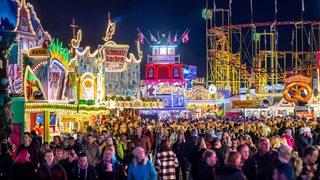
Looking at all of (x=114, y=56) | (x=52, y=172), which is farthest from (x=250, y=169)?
(x=114, y=56)

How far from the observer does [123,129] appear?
20906mm

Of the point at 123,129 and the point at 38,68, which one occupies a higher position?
the point at 38,68

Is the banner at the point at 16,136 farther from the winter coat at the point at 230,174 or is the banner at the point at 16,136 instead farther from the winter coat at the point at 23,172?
the winter coat at the point at 230,174

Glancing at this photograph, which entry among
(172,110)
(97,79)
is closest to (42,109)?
(97,79)

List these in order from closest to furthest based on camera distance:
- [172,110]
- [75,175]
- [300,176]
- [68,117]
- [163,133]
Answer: [300,176] < [75,175] < [163,133] < [68,117] < [172,110]

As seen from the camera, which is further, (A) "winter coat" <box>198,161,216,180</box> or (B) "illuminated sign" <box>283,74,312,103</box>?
(B) "illuminated sign" <box>283,74,312,103</box>

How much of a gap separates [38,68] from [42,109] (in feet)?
6.17

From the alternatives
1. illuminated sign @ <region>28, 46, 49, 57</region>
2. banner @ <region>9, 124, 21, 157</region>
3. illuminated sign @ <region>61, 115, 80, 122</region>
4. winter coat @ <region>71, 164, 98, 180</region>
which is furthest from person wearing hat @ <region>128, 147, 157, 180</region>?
illuminated sign @ <region>61, 115, 80, 122</region>

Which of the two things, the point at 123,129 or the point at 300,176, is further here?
the point at 123,129

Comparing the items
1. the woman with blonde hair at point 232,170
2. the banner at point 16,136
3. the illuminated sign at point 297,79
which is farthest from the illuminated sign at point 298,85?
the woman with blonde hair at point 232,170

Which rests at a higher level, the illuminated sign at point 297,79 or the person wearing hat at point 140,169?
the illuminated sign at point 297,79

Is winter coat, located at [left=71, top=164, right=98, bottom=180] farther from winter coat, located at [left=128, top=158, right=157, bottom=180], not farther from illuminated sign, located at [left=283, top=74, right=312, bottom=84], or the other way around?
illuminated sign, located at [left=283, top=74, right=312, bottom=84]

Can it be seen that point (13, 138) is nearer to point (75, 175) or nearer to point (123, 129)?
point (123, 129)

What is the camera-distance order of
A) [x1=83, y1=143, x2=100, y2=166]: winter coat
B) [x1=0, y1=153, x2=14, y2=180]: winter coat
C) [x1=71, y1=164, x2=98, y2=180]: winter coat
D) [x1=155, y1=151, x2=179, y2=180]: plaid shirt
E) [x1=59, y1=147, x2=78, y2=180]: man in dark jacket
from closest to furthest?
1. [x1=71, y1=164, x2=98, y2=180]: winter coat
2. [x1=59, y1=147, x2=78, y2=180]: man in dark jacket
3. [x1=0, y1=153, x2=14, y2=180]: winter coat
4. [x1=155, y1=151, x2=179, y2=180]: plaid shirt
5. [x1=83, y1=143, x2=100, y2=166]: winter coat
